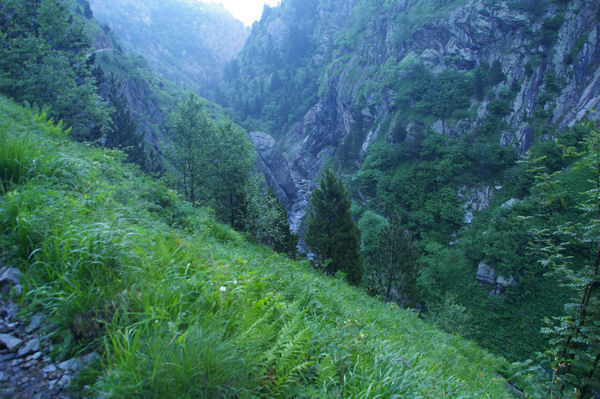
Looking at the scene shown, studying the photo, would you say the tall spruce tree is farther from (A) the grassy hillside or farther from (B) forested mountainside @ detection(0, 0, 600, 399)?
(A) the grassy hillside

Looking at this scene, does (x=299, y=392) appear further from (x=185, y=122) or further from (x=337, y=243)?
(x=185, y=122)

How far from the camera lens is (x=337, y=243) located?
22.5 meters

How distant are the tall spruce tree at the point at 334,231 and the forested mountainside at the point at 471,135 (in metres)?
11.8

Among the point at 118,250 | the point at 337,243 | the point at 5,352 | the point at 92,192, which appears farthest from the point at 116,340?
the point at 337,243

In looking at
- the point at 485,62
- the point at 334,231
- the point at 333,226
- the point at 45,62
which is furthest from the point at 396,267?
the point at 485,62

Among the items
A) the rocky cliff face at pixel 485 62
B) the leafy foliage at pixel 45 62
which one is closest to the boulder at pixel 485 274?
the rocky cliff face at pixel 485 62

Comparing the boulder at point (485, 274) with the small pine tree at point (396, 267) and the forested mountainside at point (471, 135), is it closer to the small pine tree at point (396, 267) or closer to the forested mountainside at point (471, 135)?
the forested mountainside at point (471, 135)

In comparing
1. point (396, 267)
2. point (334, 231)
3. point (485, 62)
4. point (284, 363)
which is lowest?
point (396, 267)

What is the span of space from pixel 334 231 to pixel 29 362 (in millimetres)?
21565

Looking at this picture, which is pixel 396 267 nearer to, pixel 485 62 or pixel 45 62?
pixel 45 62

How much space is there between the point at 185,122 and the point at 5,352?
22.6 meters

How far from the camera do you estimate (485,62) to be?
5453 cm

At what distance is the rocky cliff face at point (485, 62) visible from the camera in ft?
141

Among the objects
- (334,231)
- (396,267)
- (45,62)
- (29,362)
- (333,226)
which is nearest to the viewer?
(29,362)
